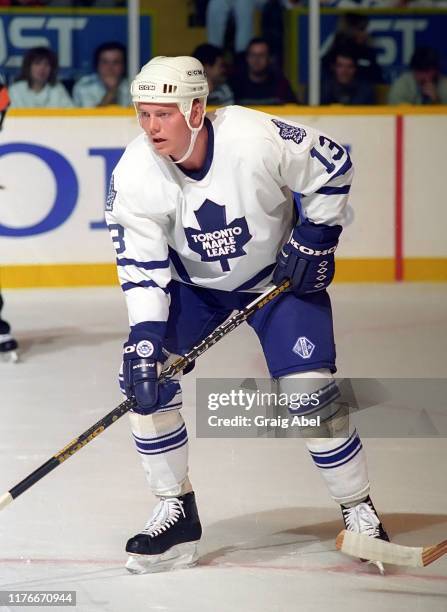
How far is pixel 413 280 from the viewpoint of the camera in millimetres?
7262

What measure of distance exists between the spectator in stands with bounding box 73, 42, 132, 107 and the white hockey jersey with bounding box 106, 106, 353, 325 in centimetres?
411

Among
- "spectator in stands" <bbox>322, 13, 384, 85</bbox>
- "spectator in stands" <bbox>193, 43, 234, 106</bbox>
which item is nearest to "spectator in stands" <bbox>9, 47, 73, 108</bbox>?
"spectator in stands" <bbox>193, 43, 234, 106</bbox>

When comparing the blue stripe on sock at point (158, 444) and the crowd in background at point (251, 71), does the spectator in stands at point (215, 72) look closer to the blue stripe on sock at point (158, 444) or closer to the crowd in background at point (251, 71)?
the crowd in background at point (251, 71)

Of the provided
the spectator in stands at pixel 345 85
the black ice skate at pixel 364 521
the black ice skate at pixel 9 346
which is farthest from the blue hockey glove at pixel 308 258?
the spectator in stands at pixel 345 85

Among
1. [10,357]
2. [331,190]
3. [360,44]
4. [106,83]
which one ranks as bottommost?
[10,357]

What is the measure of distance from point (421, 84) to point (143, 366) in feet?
15.9

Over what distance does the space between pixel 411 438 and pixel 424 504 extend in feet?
2.34

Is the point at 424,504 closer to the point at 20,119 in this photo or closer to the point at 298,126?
the point at 298,126

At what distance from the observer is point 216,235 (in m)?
3.27

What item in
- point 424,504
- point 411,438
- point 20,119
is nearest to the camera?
point 424,504

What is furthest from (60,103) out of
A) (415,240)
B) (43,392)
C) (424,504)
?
(424,504)

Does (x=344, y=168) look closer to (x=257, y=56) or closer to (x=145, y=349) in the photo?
(x=145, y=349)

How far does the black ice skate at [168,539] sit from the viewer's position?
3.30 meters

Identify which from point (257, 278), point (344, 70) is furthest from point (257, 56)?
point (257, 278)
